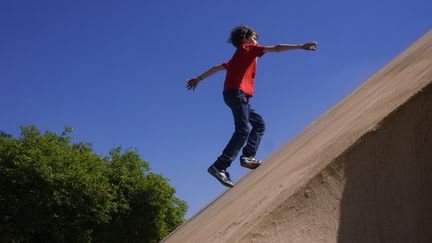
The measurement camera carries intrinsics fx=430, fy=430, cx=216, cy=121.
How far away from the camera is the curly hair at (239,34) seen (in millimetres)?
5785

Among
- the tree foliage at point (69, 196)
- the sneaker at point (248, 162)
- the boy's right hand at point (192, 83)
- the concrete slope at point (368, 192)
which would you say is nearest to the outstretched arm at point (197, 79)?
the boy's right hand at point (192, 83)

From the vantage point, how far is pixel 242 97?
525 centimetres

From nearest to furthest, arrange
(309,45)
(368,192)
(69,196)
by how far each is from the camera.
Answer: (368,192), (309,45), (69,196)

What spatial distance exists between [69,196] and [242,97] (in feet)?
48.7

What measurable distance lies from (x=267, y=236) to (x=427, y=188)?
2.24 ft

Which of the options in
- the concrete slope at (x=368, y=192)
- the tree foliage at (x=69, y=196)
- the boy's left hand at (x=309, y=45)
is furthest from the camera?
the tree foliage at (x=69, y=196)

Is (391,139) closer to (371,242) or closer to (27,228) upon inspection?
(371,242)

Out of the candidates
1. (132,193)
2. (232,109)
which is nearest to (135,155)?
(132,193)

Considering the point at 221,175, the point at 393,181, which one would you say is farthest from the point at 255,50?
the point at 393,181

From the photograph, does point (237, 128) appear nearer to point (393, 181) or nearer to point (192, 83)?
point (192, 83)

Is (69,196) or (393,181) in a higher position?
(69,196)

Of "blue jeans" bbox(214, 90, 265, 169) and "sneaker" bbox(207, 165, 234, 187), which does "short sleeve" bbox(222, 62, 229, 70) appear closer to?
"blue jeans" bbox(214, 90, 265, 169)

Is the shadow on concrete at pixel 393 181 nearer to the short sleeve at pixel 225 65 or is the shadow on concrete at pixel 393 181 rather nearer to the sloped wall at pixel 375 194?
the sloped wall at pixel 375 194

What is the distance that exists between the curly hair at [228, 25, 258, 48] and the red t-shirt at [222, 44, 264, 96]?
25 centimetres
